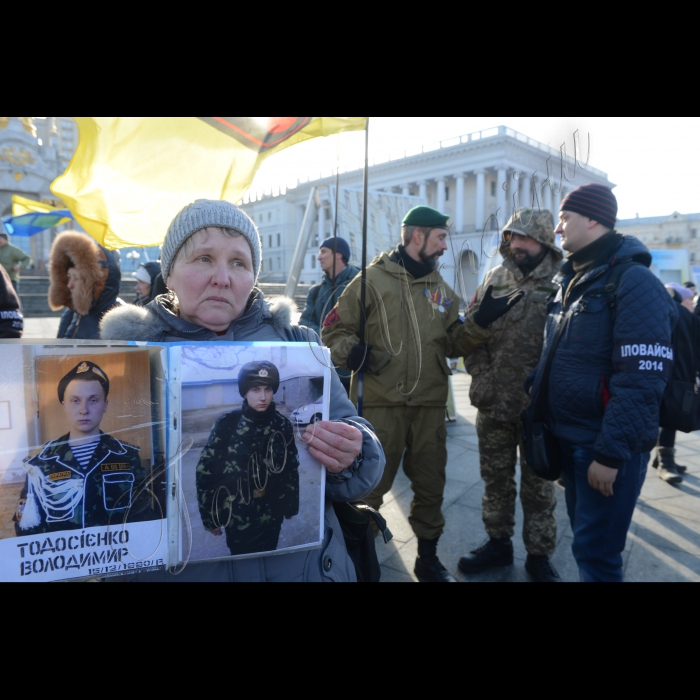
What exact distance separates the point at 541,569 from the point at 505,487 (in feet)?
1.66

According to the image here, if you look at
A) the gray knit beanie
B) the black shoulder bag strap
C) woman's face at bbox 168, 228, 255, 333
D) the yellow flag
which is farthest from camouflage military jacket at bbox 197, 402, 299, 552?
the yellow flag

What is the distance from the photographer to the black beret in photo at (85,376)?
89 centimetres

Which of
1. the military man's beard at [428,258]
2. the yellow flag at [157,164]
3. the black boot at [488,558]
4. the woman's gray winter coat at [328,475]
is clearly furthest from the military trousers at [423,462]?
the yellow flag at [157,164]

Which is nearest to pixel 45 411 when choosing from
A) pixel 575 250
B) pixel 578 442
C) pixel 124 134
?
pixel 124 134

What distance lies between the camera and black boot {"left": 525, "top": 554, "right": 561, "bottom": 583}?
2725 millimetres

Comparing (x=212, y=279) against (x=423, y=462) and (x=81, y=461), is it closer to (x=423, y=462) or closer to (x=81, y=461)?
(x=81, y=461)

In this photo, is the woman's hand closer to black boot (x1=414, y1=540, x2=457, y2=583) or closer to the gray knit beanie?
the gray knit beanie

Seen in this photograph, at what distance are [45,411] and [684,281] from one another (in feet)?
42.5

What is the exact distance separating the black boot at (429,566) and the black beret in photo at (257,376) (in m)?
2.22

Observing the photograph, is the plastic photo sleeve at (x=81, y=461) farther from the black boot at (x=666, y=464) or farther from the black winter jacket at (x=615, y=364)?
the black boot at (x=666, y=464)

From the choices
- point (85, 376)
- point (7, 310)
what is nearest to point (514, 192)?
point (85, 376)

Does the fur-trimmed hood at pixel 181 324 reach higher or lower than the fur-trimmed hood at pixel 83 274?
lower

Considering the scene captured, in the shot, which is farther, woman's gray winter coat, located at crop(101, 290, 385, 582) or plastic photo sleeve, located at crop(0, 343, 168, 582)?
woman's gray winter coat, located at crop(101, 290, 385, 582)

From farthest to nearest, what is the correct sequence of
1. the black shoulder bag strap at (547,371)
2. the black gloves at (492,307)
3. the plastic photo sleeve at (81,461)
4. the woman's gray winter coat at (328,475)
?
the black gloves at (492,307) → the black shoulder bag strap at (547,371) → the woman's gray winter coat at (328,475) → the plastic photo sleeve at (81,461)
